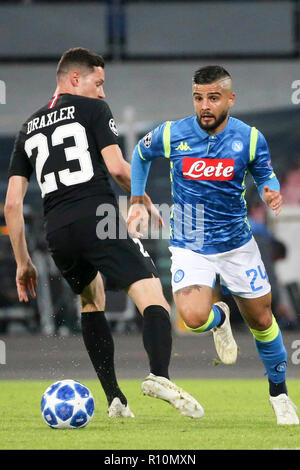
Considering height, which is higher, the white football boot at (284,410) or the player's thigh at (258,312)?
the player's thigh at (258,312)

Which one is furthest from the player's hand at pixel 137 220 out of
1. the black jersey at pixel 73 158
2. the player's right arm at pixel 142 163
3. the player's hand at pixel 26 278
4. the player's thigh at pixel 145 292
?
the player's hand at pixel 26 278

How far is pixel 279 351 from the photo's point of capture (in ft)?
17.9

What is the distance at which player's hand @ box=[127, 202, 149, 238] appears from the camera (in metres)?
A: 5.21

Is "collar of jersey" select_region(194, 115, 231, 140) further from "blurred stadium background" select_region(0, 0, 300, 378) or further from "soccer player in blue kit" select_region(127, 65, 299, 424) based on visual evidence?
"blurred stadium background" select_region(0, 0, 300, 378)

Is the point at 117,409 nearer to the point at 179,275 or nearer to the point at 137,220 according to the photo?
the point at 179,275

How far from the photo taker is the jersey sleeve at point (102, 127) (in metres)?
5.16

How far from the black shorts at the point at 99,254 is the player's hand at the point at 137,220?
5cm

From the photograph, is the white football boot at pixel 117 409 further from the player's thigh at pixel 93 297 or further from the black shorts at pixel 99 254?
the black shorts at pixel 99 254

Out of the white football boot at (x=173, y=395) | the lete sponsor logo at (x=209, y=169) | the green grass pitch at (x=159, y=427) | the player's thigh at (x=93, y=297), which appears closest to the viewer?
the green grass pitch at (x=159, y=427)

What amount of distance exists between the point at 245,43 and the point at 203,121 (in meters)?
11.4

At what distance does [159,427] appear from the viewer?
5203mm
